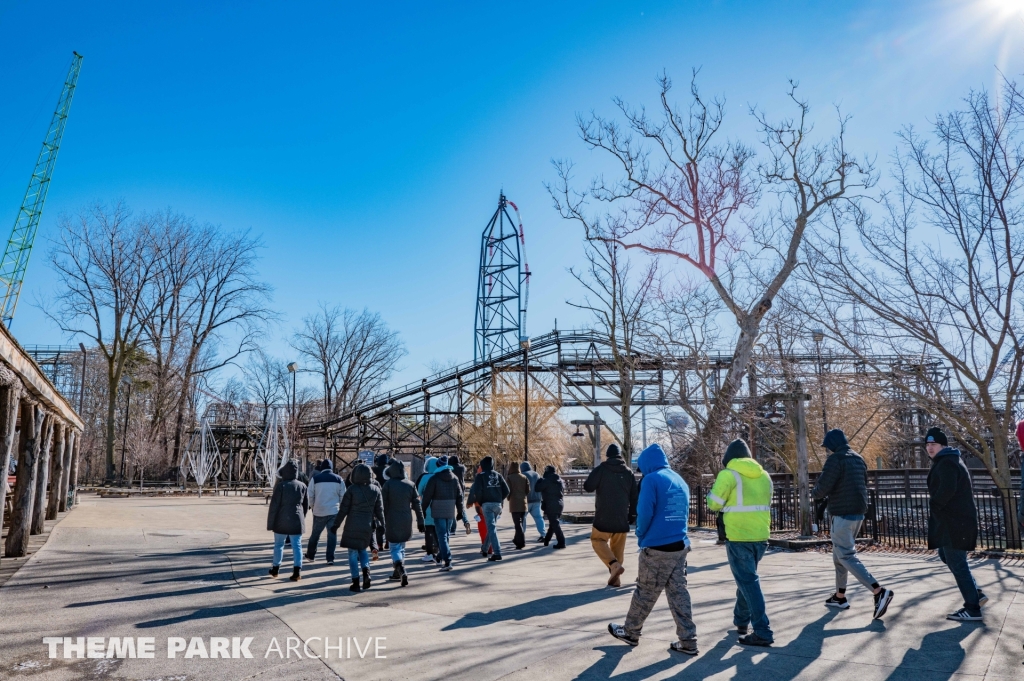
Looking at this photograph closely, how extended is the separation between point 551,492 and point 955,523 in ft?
24.1

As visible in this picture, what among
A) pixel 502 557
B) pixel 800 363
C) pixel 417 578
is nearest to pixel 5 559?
pixel 417 578

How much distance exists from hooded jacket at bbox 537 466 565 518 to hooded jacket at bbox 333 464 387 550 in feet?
15.8

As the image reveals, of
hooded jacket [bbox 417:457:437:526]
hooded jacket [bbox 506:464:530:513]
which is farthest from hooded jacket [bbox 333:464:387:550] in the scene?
hooded jacket [bbox 506:464:530:513]

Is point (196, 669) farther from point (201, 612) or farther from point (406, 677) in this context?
point (201, 612)

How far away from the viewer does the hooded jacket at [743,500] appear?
19.2 feet

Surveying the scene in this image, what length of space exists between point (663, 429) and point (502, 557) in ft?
29.1

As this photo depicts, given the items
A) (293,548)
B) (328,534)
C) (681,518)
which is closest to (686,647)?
(681,518)

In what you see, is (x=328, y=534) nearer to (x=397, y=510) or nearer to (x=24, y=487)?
(x=397, y=510)

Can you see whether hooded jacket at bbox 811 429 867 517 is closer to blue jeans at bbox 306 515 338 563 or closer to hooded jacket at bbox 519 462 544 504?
blue jeans at bbox 306 515 338 563

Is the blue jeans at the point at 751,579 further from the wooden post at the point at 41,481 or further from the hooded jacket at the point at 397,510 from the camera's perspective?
the wooden post at the point at 41,481

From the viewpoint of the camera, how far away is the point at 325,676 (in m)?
4.97

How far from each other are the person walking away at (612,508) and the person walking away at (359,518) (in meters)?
2.65

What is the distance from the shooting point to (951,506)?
664 centimetres

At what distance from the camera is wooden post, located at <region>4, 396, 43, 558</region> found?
420 inches
